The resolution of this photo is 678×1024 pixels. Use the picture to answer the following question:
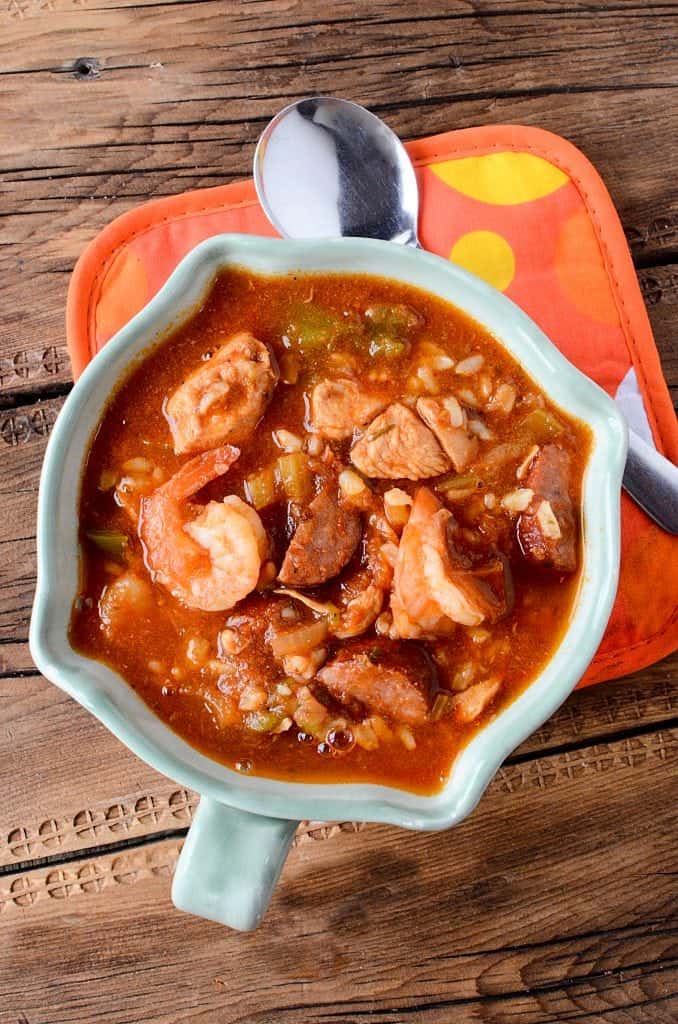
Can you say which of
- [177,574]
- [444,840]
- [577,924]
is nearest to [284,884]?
[444,840]

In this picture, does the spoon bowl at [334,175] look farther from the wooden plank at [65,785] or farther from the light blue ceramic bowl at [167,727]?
the wooden plank at [65,785]

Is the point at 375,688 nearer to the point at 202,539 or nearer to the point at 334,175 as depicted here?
the point at 202,539

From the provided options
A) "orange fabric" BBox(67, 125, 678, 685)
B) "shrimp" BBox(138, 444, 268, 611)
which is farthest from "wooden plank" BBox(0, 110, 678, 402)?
"shrimp" BBox(138, 444, 268, 611)

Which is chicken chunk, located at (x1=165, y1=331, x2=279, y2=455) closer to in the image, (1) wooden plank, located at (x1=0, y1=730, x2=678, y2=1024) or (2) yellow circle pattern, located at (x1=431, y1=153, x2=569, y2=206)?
(2) yellow circle pattern, located at (x1=431, y1=153, x2=569, y2=206)

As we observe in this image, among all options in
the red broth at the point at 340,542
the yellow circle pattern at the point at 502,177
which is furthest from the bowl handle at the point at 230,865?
the yellow circle pattern at the point at 502,177

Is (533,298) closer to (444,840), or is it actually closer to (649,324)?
(649,324)

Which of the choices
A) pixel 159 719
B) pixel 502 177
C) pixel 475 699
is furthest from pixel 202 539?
pixel 502 177
